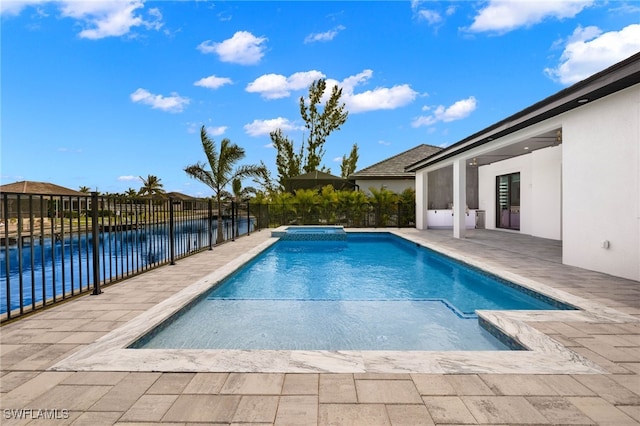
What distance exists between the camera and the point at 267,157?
3169 cm

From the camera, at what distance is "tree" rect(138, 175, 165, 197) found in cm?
4009

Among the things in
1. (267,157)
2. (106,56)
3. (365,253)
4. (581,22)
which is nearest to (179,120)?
(106,56)

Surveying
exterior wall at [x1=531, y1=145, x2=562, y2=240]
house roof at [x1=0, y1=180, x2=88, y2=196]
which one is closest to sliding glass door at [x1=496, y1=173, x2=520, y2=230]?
exterior wall at [x1=531, y1=145, x2=562, y2=240]

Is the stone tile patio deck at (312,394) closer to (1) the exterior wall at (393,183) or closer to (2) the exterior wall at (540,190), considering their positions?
(2) the exterior wall at (540,190)

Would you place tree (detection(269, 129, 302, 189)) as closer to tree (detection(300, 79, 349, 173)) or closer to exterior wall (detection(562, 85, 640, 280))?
tree (detection(300, 79, 349, 173))

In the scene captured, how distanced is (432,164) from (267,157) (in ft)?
65.9

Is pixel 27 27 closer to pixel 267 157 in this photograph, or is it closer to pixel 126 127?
pixel 126 127

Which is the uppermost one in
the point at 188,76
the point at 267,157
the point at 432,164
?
the point at 188,76

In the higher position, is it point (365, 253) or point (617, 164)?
point (617, 164)

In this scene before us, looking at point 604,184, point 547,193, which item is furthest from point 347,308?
point 547,193

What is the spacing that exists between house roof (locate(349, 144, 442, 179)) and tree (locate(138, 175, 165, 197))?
28544 mm

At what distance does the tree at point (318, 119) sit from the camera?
3066 cm

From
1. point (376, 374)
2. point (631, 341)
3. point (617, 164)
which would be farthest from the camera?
point (617, 164)

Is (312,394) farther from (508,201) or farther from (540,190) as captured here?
(508,201)
